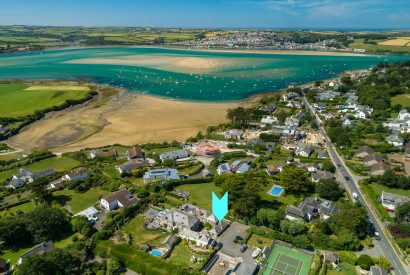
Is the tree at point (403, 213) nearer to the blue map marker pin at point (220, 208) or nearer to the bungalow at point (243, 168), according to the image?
the blue map marker pin at point (220, 208)

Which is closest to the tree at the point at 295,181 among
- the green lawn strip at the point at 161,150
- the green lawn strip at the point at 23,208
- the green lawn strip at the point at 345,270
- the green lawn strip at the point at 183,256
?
the green lawn strip at the point at 345,270

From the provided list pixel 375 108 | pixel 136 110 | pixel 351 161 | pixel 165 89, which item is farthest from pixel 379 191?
pixel 165 89

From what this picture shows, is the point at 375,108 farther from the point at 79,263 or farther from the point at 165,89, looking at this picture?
the point at 79,263

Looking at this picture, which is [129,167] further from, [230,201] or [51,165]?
[230,201]

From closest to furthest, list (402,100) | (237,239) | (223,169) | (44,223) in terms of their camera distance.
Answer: (237,239), (44,223), (223,169), (402,100)

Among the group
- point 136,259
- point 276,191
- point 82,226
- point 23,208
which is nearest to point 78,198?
point 23,208

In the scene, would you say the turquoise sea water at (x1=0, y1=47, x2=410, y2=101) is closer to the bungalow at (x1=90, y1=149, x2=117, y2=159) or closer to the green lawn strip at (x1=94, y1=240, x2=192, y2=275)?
the bungalow at (x1=90, y1=149, x2=117, y2=159)

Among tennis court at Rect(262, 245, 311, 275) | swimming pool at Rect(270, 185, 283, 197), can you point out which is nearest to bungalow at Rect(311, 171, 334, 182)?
swimming pool at Rect(270, 185, 283, 197)
